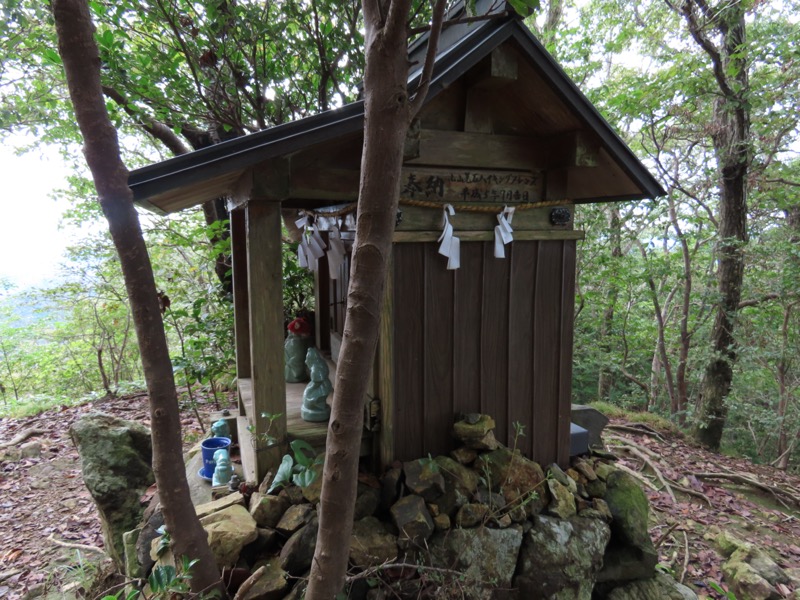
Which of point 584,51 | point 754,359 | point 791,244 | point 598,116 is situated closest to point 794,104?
point 791,244

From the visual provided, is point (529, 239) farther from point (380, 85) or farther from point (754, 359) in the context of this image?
point (754, 359)

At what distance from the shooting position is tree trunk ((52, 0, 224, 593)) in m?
1.89

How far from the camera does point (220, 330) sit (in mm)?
6367

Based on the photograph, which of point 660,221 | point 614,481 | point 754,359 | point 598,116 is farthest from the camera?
point 660,221

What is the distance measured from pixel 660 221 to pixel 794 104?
4.11 meters

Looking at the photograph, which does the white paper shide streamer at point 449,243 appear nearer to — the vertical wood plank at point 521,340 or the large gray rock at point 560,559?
the vertical wood plank at point 521,340

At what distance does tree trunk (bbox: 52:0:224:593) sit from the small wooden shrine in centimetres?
93

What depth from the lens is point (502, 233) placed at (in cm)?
359

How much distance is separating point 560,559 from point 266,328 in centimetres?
278

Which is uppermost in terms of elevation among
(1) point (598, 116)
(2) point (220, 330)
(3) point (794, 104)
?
(3) point (794, 104)

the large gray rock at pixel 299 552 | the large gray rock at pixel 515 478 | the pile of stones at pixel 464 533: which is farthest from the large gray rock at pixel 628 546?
the large gray rock at pixel 299 552

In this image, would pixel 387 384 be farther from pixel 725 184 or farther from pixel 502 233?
pixel 725 184

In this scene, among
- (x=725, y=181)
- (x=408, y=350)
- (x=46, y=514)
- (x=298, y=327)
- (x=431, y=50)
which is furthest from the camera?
(x=725, y=181)

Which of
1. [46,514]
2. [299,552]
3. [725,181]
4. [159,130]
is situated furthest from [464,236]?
[725,181]
